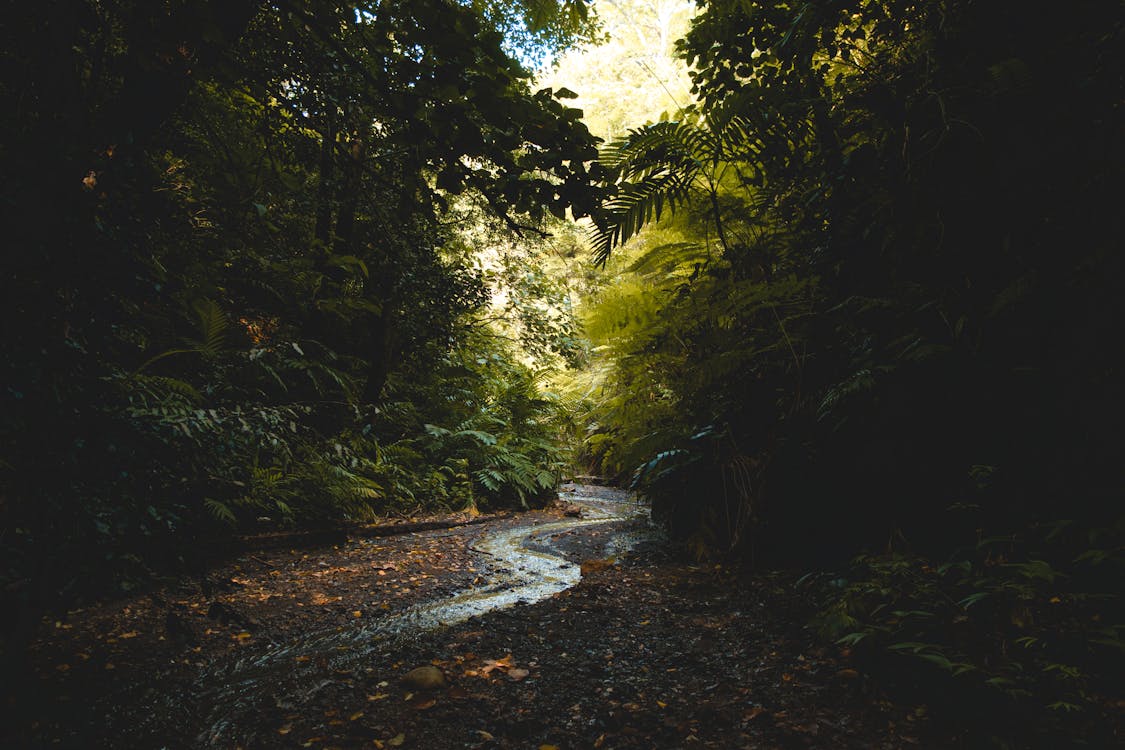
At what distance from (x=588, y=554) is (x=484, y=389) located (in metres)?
4.14

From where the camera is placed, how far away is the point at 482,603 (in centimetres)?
349

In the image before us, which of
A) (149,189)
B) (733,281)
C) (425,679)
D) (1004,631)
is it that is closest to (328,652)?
(425,679)

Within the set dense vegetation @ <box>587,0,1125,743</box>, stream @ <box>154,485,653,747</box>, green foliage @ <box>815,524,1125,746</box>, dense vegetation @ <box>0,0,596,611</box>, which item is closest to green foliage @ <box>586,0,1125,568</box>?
dense vegetation @ <box>587,0,1125,743</box>

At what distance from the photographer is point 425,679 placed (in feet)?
7.09

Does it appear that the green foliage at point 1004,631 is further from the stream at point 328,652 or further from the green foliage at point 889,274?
the stream at point 328,652

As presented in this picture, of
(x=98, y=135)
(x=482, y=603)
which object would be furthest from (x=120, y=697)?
(x=98, y=135)

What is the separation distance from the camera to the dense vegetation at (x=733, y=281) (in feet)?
4.54

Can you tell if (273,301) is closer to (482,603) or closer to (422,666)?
(482,603)

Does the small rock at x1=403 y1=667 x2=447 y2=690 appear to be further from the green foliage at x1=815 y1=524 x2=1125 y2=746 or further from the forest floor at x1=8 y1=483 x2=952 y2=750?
the green foliage at x1=815 y1=524 x2=1125 y2=746

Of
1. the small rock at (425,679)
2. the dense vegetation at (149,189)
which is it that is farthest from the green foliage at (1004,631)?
the dense vegetation at (149,189)

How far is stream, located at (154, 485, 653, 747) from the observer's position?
2.04 m

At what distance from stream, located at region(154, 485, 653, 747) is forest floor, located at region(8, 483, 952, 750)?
17 millimetres

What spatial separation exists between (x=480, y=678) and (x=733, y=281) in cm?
300

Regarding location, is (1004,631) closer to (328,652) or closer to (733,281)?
(733,281)
